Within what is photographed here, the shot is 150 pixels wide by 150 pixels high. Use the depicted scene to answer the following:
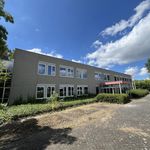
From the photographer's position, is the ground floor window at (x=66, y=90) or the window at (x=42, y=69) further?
Result: the ground floor window at (x=66, y=90)

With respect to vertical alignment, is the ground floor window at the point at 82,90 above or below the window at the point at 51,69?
below

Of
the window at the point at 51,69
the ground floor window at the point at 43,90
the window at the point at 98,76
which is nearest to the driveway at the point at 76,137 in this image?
the ground floor window at the point at 43,90

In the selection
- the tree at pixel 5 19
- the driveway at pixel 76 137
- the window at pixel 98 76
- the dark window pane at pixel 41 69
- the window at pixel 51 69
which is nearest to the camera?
the driveway at pixel 76 137

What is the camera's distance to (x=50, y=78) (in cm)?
2200

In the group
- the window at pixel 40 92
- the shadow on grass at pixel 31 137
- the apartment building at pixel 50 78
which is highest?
the apartment building at pixel 50 78

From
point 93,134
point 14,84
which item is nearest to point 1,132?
point 93,134

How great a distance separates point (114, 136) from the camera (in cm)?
685

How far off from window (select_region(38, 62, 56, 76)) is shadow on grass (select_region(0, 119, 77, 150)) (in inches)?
495

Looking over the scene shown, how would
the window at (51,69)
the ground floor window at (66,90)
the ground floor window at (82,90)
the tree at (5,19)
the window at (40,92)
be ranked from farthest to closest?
the ground floor window at (82,90)
the ground floor window at (66,90)
the window at (51,69)
the window at (40,92)
the tree at (5,19)

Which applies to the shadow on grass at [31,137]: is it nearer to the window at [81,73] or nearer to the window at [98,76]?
the window at [81,73]

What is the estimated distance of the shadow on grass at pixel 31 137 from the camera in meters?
6.14

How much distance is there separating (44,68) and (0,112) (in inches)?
568

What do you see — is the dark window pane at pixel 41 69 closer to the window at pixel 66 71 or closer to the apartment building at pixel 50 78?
the apartment building at pixel 50 78

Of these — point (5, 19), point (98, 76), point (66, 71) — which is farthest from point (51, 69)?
point (98, 76)
